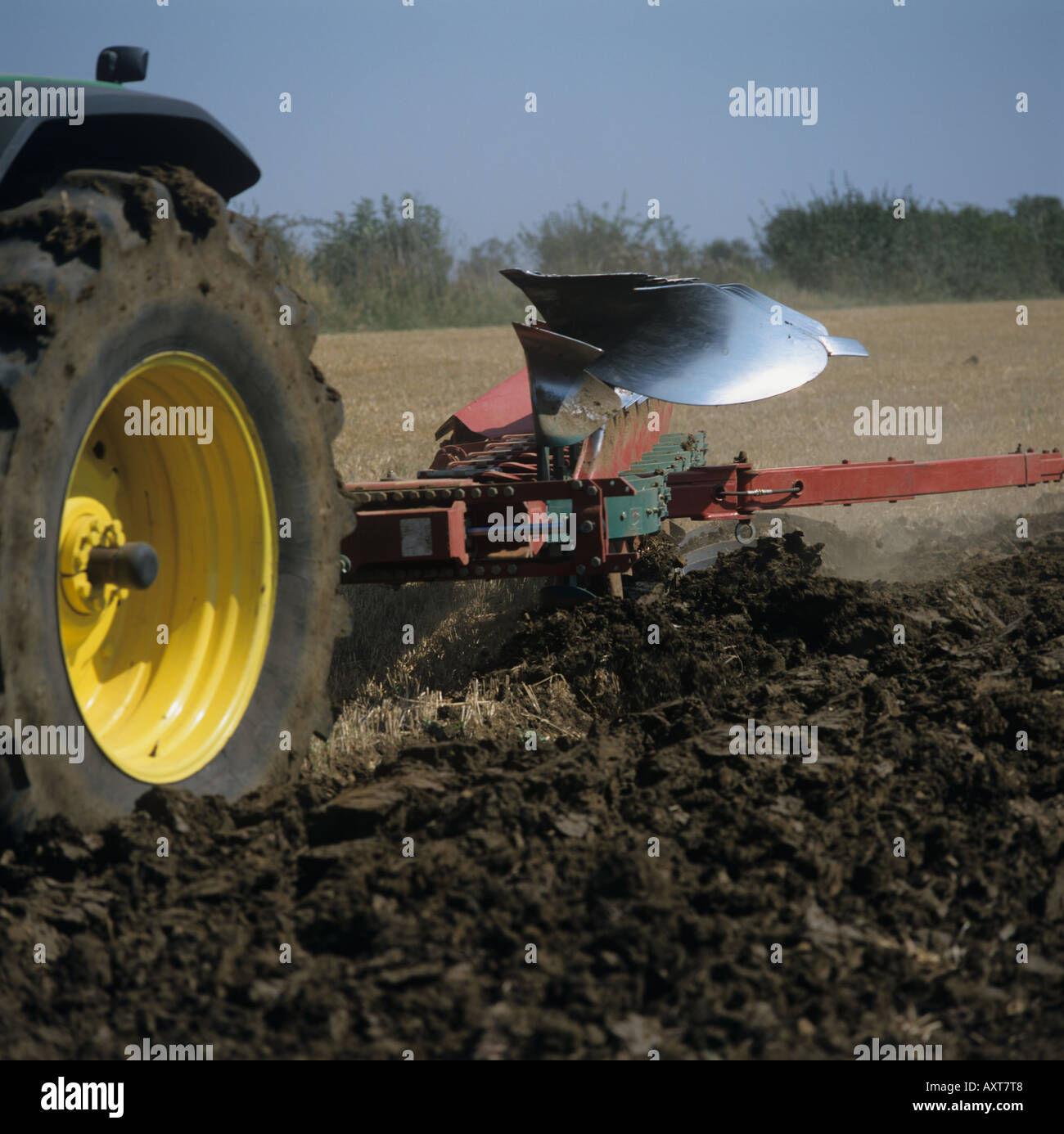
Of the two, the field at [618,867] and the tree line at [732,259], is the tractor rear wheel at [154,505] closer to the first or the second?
the field at [618,867]

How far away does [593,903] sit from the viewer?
2287mm

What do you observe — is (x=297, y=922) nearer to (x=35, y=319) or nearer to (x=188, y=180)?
(x=35, y=319)

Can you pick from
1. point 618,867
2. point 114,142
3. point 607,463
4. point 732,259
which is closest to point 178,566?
point 114,142

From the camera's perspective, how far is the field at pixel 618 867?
2.01 m

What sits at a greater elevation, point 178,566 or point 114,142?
point 114,142

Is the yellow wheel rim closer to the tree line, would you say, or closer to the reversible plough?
the reversible plough

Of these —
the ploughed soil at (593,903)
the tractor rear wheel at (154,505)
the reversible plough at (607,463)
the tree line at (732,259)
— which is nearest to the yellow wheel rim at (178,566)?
the tractor rear wheel at (154,505)

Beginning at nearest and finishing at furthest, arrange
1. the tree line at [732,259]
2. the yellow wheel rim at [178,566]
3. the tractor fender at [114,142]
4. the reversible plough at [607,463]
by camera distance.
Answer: the tractor fender at [114,142] → the yellow wheel rim at [178,566] → the reversible plough at [607,463] → the tree line at [732,259]

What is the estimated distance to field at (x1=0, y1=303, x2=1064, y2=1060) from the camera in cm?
201

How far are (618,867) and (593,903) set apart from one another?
0.30 ft

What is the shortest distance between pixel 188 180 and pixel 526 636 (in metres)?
2.13

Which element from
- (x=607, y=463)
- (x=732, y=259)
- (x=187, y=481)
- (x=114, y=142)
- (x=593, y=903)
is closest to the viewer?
(x=593, y=903)

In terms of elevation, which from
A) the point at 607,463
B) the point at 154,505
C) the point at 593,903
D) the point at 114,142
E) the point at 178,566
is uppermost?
the point at 114,142

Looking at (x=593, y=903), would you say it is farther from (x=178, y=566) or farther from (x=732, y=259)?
(x=732, y=259)
